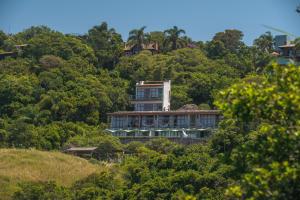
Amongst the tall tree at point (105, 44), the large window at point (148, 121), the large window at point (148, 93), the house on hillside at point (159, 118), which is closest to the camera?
the house on hillside at point (159, 118)

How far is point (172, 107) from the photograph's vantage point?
7156 centimetres

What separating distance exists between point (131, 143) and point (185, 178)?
699 inches

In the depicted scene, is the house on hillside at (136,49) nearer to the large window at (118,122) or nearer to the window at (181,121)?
the large window at (118,122)

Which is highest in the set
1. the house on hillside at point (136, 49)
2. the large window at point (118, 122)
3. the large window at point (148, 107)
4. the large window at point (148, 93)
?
the house on hillside at point (136, 49)

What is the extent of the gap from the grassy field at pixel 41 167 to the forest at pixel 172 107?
8.43ft

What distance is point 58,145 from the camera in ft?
201

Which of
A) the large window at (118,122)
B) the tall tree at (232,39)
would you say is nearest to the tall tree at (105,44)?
the tall tree at (232,39)

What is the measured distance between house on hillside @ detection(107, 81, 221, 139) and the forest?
165 cm

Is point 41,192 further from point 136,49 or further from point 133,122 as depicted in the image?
point 136,49

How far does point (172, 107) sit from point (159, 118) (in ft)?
23.8

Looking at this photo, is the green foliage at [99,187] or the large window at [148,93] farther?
the large window at [148,93]

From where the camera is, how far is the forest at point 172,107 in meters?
9.92

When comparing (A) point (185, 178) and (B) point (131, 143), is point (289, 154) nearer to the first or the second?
(A) point (185, 178)

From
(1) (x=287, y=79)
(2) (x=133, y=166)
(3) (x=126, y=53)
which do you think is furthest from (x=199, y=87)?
(1) (x=287, y=79)
